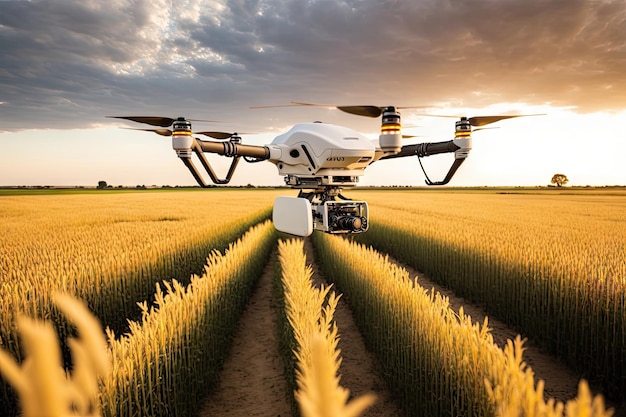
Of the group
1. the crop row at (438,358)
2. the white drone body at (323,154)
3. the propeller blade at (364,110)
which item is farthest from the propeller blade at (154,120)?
the crop row at (438,358)

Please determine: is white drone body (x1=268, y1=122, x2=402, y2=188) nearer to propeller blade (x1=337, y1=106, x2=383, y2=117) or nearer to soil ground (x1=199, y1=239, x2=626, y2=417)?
propeller blade (x1=337, y1=106, x2=383, y2=117)

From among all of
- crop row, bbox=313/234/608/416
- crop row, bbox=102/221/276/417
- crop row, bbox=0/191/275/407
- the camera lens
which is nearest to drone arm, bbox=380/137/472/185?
the camera lens

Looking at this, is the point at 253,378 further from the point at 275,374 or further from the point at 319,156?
the point at 319,156

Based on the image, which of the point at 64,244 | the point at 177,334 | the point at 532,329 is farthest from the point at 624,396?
the point at 64,244

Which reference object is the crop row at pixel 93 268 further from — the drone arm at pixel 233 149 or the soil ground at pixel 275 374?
the drone arm at pixel 233 149

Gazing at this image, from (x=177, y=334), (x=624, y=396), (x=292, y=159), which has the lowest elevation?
(x=624, y=396)

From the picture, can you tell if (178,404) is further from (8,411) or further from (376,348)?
(376,348)

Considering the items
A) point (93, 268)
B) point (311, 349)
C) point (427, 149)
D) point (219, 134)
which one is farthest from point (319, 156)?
point (93, 268)
